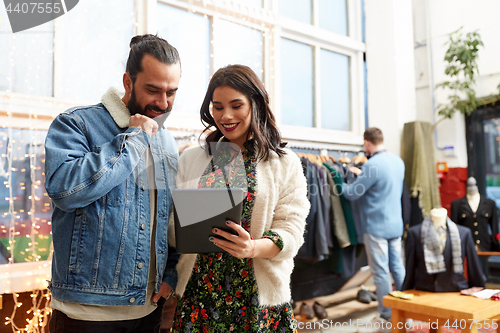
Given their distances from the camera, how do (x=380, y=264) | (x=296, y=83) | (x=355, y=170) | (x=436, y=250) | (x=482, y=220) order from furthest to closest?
(x=296, y=83)
(x=482, y=220)
(x=355, y=170)
(x=380, y=264)
(x=436, y=250)

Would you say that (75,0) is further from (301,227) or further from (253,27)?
(301,227)

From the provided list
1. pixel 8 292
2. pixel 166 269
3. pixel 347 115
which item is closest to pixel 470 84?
pixel 347 115

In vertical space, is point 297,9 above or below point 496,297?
above

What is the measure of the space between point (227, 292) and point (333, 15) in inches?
157

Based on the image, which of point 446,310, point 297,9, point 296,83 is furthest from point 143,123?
point 297,9

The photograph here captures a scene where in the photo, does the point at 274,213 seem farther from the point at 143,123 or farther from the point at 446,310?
the point at 446,310

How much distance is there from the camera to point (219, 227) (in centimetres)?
96

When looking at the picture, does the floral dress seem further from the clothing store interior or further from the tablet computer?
the clothing store interior

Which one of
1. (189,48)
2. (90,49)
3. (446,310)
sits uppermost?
(189,48)

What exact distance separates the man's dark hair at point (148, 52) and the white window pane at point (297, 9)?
9.96 ft

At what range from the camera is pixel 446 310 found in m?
1.94

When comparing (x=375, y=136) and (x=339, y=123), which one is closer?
(x=375, y=136)

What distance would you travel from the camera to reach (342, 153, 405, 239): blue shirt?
122 inches

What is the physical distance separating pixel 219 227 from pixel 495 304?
1792mm
